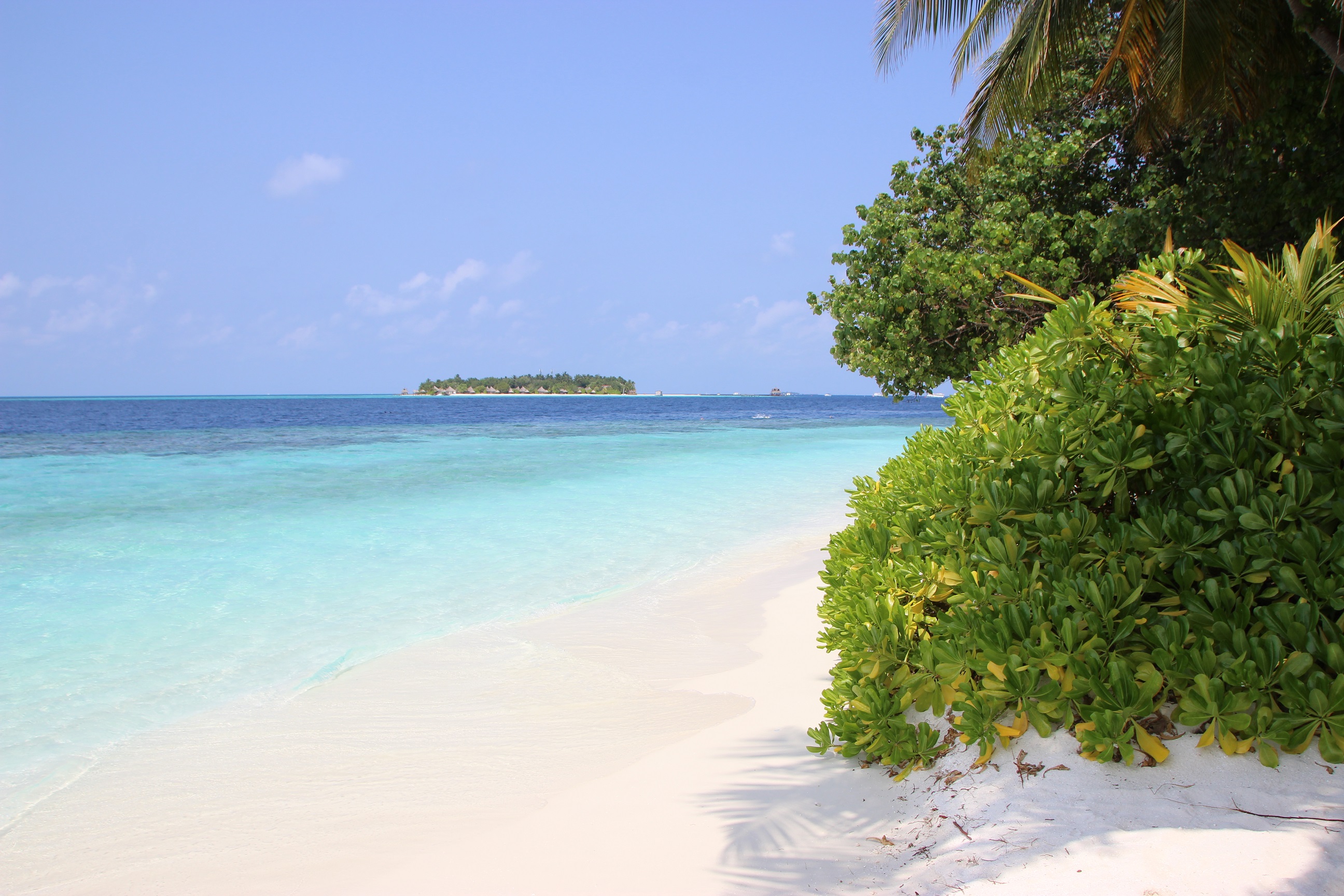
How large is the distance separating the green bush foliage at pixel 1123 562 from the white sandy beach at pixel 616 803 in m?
0.17

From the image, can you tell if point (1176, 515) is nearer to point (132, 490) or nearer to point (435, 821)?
point (435, 821)

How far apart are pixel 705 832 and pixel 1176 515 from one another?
1.98 metres

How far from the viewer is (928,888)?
2.02m

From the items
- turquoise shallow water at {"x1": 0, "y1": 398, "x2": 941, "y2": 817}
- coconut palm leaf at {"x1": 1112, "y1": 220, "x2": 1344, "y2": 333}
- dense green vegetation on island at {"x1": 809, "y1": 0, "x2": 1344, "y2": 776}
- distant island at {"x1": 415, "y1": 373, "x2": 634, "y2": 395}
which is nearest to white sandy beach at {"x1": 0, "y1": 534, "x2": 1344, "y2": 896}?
dense green vegetation on island at {"x1": 809, "y1": 0, "x2": 1344, "y2": 776}

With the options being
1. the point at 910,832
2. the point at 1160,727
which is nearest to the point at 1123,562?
the point at 1160,727

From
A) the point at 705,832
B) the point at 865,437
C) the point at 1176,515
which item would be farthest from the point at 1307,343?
the point at 865,437

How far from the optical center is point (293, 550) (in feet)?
31.6

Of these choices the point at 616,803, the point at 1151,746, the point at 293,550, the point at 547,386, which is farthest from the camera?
the point at 547,386

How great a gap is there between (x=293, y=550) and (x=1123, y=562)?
961cm

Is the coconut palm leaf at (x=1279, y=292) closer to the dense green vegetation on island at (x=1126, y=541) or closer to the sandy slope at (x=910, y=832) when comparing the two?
the dense green vegetation on island at (x=1126, y=541)

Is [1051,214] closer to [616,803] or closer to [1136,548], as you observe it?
[1136,548]

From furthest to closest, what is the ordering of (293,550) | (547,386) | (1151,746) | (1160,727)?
(547,386), (293,550), (1160,727), (1151,746)

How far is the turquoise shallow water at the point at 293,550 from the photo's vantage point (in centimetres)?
531

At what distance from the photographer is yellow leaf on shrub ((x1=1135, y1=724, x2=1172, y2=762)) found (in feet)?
7.18
